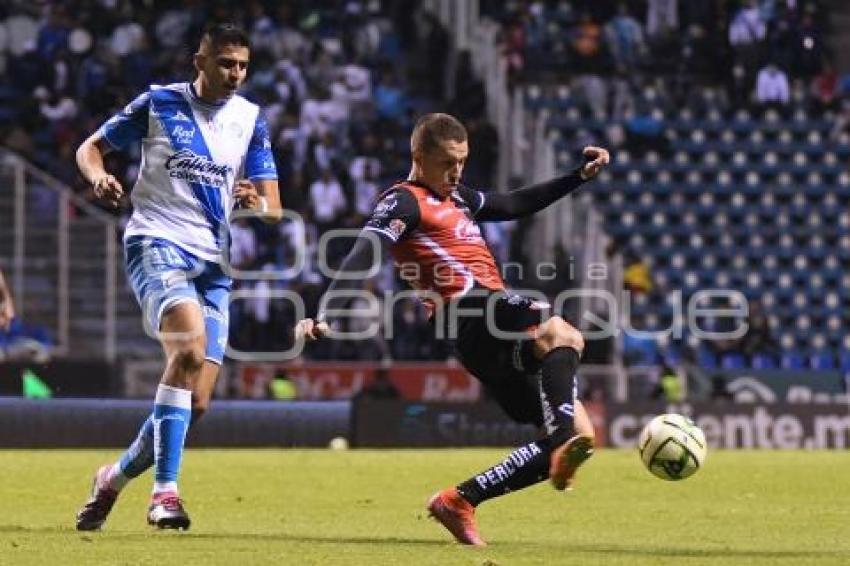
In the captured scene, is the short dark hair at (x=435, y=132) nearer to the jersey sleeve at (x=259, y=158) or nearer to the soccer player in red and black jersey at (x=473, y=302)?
the soccer player in red and black jersey at (x=473, y=302)

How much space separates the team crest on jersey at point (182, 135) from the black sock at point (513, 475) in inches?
95.0

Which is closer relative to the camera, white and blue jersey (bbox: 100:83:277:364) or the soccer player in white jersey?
the soccer player in white jersey

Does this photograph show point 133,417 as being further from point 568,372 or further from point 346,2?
point 568,372

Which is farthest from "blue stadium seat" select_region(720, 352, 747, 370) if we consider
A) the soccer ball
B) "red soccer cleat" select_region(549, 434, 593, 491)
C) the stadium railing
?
"red soccer cleat" select_region(549, 434, 593, 491)

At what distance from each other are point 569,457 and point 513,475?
63 centimetres

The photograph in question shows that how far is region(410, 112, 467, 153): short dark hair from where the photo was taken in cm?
1036

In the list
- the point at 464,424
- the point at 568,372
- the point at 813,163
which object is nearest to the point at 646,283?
the point at 813,163

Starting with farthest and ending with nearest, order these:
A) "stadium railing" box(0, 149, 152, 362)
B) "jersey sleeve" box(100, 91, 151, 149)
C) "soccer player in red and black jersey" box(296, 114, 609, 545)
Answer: "stadium railing" box(0, 149, 152, 362) → "jersey sleeve" box(100, 91, 151, 149) → "soccer player in red and black jersey" box(296, 114, 609, 545)

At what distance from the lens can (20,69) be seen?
28828 mm

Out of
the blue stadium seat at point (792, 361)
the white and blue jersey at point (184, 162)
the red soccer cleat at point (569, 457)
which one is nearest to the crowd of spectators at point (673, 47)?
the blue stadium seat at point (792, 361)

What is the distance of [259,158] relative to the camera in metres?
11.3

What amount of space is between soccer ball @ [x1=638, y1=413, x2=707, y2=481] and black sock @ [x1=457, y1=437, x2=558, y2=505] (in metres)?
0.97

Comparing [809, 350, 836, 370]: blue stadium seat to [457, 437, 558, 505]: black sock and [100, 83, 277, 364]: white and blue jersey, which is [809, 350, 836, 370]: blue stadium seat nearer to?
[100, 83, 277, 364]: white and blue jersey

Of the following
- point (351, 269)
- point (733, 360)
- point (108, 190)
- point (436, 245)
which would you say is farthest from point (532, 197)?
point (733, 360)
